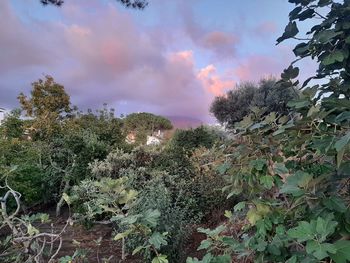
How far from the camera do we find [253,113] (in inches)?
65.4

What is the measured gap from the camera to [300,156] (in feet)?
4.81

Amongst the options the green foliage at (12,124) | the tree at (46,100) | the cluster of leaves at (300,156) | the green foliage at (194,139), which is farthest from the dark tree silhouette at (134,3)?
the tree at (46,100)

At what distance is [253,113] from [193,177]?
4.54 metres

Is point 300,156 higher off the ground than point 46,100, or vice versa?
point 46,100

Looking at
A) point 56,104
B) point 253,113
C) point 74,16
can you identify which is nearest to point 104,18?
point 74,16

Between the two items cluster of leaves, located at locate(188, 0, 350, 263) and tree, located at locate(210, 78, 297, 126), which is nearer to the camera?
cluster of leaves, located at locate(188, 0, 350, 263)

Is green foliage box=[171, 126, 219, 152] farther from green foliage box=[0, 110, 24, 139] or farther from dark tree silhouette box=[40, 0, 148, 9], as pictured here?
dark tree silhouette box=[40, 0, 148, 9]

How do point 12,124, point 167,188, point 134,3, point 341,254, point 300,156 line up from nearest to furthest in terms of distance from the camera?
1. point 341,254
2. point 300,156
3. point 134,3
4. point 167,188
5. point 12,124

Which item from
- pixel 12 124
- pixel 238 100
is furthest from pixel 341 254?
pixel 238 100

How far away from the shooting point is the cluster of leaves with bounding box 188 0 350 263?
1218 mm

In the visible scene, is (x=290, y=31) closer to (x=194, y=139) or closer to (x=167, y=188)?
(x=167, y=188)

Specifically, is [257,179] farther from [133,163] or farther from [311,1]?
[133,163]

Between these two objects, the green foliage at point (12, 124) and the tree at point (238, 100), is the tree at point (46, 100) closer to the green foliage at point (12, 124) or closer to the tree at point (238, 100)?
the tree at point (238, 100)

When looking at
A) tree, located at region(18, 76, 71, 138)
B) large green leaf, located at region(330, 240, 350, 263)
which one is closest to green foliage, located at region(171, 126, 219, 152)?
large green leaf, located at region(330, 240, 350, 263)
